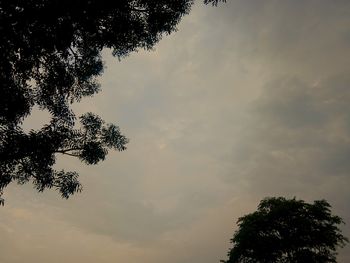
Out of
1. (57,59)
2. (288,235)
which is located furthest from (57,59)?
(288,235)

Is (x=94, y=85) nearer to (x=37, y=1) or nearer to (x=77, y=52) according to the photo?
(x=77, y=52)

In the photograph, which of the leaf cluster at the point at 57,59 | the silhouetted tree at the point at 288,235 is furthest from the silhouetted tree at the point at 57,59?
the silhouetted tree at the point at 288,235

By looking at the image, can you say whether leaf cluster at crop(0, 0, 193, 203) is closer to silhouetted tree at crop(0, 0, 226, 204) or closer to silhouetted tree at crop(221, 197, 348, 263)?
silhouetted tree at crop(0, 0, 226, 204)

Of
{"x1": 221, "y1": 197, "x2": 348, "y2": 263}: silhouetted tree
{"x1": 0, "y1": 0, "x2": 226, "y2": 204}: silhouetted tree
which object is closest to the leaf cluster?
{"x1": 0, "y1": 0, "x2": 226, "y2": 204}: silhouetted tree

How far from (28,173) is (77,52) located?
6.45 m

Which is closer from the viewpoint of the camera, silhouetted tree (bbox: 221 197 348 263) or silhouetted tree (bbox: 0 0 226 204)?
silhouetted tree (bbox: 0 0 226 204)

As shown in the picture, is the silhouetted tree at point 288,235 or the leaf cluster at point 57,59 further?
the silhouetted tree at point 288,235

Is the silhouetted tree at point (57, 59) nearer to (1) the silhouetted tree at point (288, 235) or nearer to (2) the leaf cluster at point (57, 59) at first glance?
(2) the leaf cluster at point (57, 59)

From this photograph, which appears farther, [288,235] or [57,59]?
[288,235]

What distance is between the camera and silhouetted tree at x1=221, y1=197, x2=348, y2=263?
29031 millimetres

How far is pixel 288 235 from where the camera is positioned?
29.8m

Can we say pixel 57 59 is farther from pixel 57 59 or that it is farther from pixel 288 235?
pixel 288 235

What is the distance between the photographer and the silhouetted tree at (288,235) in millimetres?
29031

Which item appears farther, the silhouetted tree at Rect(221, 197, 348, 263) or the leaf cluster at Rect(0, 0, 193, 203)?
the silhouetted tree at Rect(221, 197, 348, 263)
